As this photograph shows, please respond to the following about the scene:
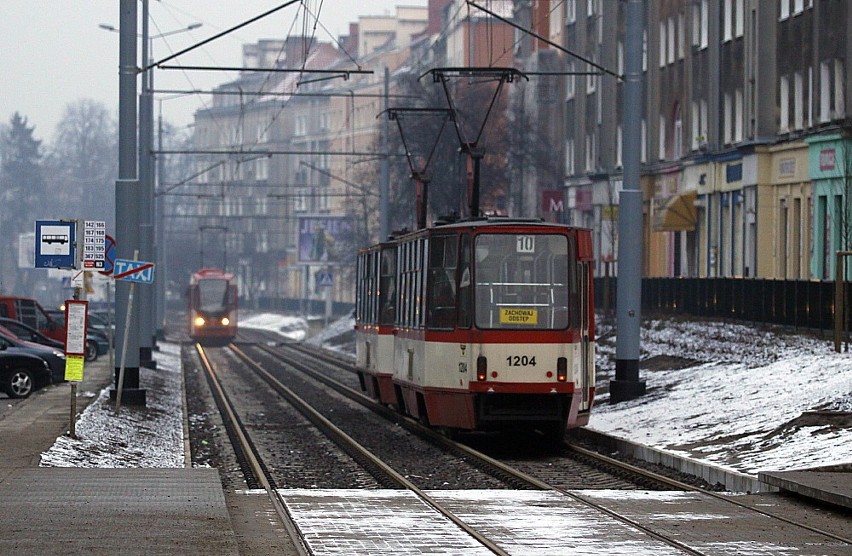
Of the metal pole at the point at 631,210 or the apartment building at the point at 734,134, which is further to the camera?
the apartment building at the point at 734,134

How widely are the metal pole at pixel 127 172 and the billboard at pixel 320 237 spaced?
57930 mm

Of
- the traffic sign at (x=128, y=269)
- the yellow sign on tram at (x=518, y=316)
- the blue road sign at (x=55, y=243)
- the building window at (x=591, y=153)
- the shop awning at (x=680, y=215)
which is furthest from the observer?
the building window at (x=591, y=153)

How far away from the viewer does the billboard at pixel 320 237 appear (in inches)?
3457

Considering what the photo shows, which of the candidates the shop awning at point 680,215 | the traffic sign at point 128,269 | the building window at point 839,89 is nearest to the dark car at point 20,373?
the traffic sign at point 128,269

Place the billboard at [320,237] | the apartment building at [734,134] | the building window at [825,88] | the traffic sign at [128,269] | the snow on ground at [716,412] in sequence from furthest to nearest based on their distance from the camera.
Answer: the billboard at [320,237] → the apartment building at [734,134] → the building window at [825,88] → the traffic sign at [128,269] → the snow on ground at [716,412]

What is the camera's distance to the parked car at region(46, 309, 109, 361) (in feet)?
175

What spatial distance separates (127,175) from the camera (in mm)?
28188

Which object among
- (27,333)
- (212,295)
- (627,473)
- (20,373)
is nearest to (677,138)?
(27,333)

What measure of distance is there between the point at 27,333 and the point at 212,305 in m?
32.9

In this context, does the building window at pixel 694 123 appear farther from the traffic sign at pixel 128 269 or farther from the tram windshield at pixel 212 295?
the traffic sign at pixel 128 269

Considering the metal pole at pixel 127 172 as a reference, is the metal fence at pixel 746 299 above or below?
below

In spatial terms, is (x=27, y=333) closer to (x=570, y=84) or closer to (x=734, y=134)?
(x=734, y=134)

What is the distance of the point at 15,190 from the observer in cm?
14525

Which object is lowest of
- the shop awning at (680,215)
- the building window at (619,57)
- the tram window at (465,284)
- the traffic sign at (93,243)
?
the tram window at (465,284)
